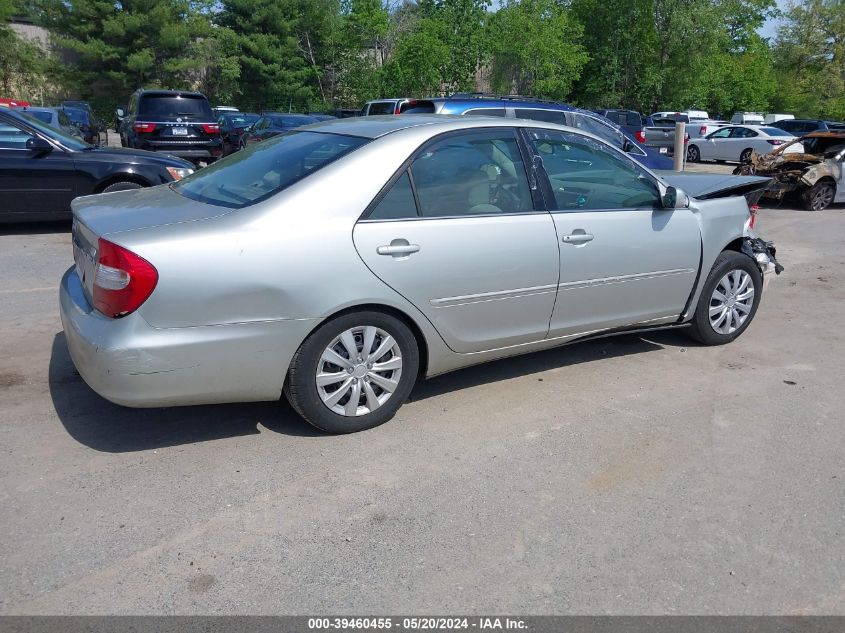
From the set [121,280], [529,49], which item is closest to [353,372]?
→ [121,280]

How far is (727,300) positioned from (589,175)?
1602 mm

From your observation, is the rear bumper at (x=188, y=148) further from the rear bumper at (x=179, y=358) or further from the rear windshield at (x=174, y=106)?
the rear bumper at (x=179, y=358)

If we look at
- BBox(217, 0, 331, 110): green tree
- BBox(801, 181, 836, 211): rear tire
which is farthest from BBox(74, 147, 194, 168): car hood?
BBox(217, 0, 331, 110): green tree

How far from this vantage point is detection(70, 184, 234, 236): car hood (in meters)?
3.84

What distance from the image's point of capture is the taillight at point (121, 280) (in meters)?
3.54

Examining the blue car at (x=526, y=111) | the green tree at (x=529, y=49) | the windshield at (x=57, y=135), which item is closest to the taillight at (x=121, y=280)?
the windshield at (x=57, y=135)

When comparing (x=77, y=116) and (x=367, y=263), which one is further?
(x=77, y=116)

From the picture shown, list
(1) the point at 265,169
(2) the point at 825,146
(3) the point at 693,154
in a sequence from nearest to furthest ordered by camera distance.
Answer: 1. (1) the point at 265,169
2. (2) the point at 825,146
3. (3) the point at 693,154

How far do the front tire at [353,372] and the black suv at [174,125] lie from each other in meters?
11.8

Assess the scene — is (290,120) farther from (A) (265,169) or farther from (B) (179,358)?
(B) (179,358)

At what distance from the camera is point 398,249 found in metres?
4.07

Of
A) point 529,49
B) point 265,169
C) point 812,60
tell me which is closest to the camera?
point 265,169

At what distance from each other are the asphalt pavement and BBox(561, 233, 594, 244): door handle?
0.98 meters

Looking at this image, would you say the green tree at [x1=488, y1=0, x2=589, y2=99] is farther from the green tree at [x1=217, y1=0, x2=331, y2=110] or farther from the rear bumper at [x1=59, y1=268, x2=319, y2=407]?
the rear bumper at [x1=59, y1=268, x2=319, y2=407]
